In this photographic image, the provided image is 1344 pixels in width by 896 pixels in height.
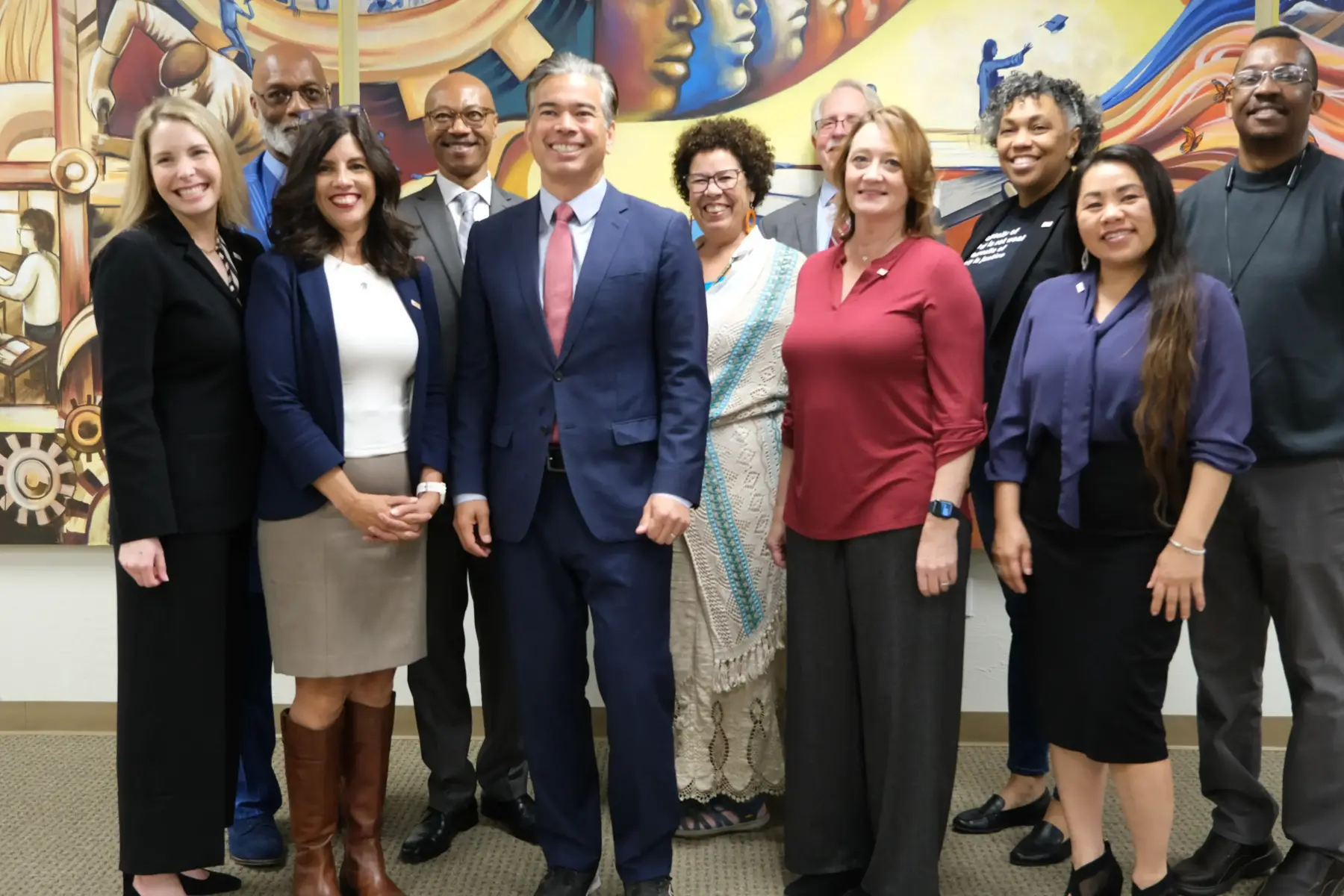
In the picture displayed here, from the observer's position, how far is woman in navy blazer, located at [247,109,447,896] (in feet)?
7.11

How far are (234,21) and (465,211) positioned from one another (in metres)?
1.21

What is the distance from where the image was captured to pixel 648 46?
332cm

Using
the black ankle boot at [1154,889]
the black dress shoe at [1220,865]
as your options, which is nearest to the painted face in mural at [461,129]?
the black ankle boot at [1154,889]

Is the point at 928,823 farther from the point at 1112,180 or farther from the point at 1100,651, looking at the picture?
the point at 1112,180

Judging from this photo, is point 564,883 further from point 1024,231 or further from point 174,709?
point 1024,231

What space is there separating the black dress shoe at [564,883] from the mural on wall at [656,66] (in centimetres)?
207

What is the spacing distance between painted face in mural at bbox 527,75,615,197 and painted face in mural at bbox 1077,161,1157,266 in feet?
3.26

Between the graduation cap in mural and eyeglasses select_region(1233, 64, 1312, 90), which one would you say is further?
the graduation cap in mural

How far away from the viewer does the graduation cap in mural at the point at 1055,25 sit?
130 inches

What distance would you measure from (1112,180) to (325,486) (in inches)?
66.4

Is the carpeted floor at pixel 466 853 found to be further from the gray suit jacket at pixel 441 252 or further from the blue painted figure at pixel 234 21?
the blue painted figure at pixel 234 21

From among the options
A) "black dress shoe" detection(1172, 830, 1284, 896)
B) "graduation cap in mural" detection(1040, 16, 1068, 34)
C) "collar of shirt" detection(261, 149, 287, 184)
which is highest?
"graduation cap in mural" detection(1040, 16, 1068, 34)

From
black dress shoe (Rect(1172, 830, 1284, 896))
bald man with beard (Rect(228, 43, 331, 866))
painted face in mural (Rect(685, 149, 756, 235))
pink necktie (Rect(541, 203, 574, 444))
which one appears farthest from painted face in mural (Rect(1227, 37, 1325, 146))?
bald man with beard (Rect(228, 43, 331, 866))

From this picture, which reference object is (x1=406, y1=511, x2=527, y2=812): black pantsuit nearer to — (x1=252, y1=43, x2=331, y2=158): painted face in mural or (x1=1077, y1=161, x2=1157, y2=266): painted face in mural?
(x1=252, y1=43, x2=331, y2=158): painted face in mural
